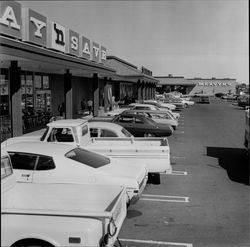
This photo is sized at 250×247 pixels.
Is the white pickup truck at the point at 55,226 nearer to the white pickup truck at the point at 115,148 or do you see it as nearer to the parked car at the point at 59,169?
the parked car at the point at 59,169

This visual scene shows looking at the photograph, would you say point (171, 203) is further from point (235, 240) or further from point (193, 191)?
point (235, 240)

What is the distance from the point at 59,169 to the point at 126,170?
58.6 inches

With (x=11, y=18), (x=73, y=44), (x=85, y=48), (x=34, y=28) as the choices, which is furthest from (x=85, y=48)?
(x=11, y=18)

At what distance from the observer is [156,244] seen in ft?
21.8

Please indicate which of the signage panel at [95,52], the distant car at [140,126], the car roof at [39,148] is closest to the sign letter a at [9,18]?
the distant car at [140,126]

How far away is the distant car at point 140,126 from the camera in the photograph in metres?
18.6

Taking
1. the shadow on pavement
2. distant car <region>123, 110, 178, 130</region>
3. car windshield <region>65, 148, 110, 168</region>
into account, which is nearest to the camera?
car windshield <region>65, 148, 110, 168</region>

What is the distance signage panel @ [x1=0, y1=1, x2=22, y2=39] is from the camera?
47.0 ft

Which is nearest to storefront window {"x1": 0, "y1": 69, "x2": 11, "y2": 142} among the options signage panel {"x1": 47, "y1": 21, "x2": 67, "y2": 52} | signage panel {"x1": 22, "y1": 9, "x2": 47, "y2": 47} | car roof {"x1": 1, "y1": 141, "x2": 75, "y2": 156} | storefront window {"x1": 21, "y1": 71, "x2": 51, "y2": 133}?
storefront window {"x1": 21, "y1": 71, "x2": 51, "y2": 133}

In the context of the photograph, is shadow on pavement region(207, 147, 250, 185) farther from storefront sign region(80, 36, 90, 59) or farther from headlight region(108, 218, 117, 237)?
storefront sign region(80, 36, 90, 59)

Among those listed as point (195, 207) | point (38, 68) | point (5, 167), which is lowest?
point (195, 207)

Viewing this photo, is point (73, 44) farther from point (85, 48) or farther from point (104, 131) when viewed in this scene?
point (104, 131)

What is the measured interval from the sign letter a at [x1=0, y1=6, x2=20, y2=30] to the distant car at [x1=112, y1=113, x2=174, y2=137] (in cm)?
614

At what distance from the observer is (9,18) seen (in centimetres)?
1494
